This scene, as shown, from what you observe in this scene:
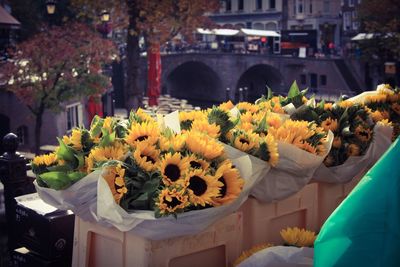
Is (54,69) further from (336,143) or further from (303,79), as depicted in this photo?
(303,79)

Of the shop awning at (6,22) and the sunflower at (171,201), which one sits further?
the shop awning at (6,22)

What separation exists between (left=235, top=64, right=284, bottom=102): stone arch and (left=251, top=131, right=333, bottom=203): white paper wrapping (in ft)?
153

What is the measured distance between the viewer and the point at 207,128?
483 cm

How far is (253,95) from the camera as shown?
56.8 m

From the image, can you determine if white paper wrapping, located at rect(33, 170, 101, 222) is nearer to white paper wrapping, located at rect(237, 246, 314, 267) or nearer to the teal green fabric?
white paper wrapping, located at rect(237, 246, 314, 267)

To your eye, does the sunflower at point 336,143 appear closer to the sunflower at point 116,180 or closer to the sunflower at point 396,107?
the sunflower at point 396,107

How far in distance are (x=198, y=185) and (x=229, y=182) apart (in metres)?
0.27

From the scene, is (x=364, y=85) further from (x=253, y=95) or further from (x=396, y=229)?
(x=396, y=229)

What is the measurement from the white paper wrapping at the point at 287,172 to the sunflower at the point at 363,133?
109cm

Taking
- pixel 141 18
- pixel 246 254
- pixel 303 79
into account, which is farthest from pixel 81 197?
pixel 303 79

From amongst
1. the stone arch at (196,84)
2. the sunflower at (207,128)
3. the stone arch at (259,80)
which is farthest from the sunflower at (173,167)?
the stone arch at (196,84)

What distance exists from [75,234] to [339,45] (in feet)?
178

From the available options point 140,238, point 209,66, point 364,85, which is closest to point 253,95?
point 209,66

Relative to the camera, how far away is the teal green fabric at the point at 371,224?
2717 millimetres
